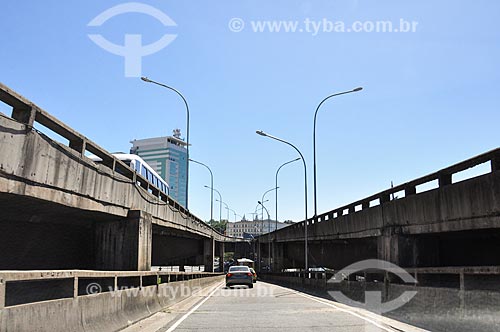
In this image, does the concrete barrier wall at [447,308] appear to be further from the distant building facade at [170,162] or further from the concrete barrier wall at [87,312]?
the distant building facade at [170,162]

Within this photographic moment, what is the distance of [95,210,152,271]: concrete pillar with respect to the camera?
1688 centimetres

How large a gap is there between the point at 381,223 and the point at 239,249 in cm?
6457

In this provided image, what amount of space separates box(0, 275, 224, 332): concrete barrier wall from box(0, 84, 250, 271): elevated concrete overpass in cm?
212

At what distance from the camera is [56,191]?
36.8 ft

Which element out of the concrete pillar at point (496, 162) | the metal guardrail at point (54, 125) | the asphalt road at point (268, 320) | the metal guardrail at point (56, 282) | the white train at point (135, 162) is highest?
the white train at point (135, 162)

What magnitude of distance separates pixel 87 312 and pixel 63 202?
120 inches

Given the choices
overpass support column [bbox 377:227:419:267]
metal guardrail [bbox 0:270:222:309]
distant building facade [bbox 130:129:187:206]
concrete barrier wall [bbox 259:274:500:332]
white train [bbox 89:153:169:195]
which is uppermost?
distant building facade [bbox 130:129:187:206]

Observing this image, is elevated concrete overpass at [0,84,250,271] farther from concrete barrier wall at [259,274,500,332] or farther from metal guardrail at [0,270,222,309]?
concrete barrier wall at [259,274,500,332]

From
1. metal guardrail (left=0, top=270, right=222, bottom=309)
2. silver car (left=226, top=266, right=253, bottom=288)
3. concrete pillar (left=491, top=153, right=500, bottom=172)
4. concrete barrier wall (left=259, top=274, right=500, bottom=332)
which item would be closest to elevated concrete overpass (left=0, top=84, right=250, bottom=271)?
metal guardrail (left=0, top=270, right=222, bottom=309)

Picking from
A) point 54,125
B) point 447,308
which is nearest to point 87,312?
point 54,125

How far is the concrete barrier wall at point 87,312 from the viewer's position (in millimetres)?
6914

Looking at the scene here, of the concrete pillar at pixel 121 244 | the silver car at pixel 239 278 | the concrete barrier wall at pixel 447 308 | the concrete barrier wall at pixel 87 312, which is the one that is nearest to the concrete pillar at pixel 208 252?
the silver car at pixel 239 278

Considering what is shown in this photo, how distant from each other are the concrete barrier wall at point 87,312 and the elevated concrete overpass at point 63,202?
2119mm

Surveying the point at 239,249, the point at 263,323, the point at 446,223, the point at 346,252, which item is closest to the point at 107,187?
the point at 263,323
